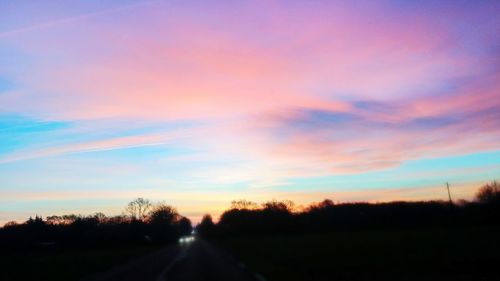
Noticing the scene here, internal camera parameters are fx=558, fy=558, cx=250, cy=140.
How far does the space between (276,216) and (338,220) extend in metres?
29.1

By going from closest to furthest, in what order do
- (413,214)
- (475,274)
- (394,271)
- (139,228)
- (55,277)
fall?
(475,274) → (394,271) → (55,277) → (413,214) → (139,228)

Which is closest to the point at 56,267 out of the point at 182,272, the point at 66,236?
the point at 182,272

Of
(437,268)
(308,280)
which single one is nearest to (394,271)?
(437,268)

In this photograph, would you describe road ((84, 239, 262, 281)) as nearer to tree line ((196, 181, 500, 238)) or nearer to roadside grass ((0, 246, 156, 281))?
roadside grass ((0, 246, 156, 281))

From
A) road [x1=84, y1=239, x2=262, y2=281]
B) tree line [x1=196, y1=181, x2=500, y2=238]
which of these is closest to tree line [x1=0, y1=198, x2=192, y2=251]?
tree line [x1=196, y1=181, x2=500, y2=238]

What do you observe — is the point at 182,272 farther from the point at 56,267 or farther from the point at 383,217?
the point at 383,217

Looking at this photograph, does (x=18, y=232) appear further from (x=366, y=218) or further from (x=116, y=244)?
(x=366, y=218)

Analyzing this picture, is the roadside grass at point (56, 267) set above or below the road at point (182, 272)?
above

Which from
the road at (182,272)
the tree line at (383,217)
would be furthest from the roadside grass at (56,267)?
the tree line at (383,217)

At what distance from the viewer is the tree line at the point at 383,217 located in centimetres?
8325

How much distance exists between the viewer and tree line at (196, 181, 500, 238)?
83.2m

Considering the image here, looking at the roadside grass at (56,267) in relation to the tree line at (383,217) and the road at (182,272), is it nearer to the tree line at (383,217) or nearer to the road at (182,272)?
the road at (182,272)

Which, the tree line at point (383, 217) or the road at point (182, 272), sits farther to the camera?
the tree line at point (383, 217)

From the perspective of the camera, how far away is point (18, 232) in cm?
11050
